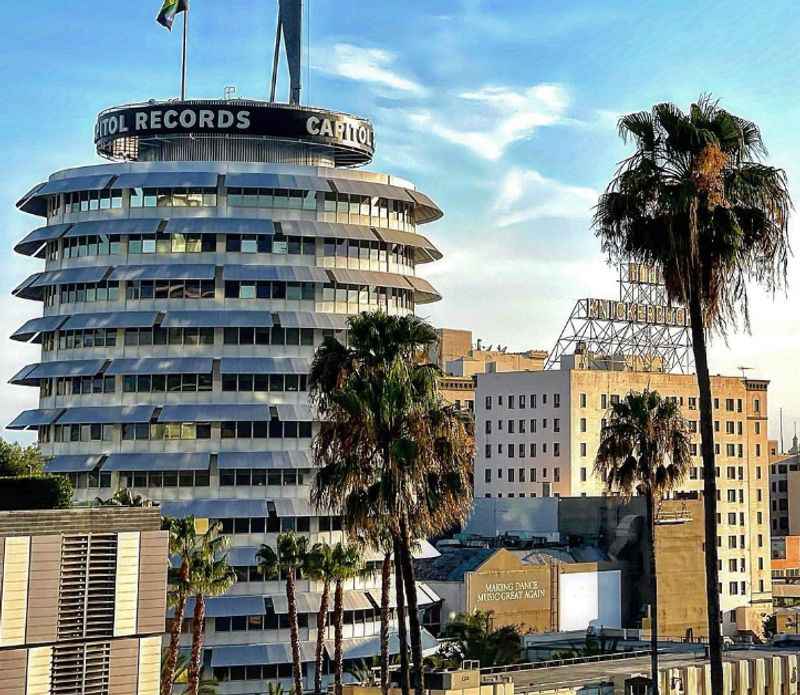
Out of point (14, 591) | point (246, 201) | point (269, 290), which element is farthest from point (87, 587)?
point (246, 201)

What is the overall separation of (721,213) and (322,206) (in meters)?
66.8

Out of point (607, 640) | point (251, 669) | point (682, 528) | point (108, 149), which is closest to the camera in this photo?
point (251, 669)

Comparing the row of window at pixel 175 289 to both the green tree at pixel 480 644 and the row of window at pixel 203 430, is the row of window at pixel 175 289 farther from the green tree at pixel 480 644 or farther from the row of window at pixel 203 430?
the green tree at pixel 480 644

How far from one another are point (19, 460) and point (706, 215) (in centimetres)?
5967

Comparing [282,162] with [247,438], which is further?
[282,162]

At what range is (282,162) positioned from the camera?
113250 mm

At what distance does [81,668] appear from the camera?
147 ft

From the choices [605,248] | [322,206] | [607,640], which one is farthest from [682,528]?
[605,248]

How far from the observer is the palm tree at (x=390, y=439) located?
55.4 m

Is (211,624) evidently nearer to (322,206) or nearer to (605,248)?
(322,206)

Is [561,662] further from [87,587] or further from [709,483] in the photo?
[87,587]

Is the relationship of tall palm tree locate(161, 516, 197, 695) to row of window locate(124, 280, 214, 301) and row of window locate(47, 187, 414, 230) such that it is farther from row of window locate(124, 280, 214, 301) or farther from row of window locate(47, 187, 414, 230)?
row of window locate(47, 187, 414, 230)

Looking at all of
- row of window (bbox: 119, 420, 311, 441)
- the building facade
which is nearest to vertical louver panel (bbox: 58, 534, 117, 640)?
the building facade

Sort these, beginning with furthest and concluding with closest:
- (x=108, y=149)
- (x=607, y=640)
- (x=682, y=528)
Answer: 1. (x=682, y=528)
2. (x=607, y=640)
3. (x=108, y=149)
